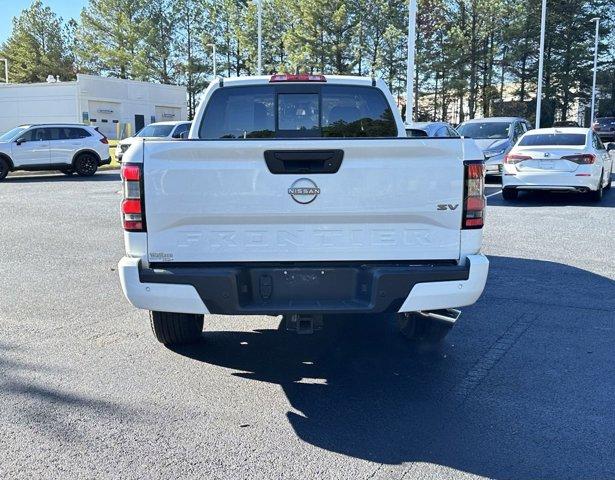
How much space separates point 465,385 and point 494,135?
14333 millimetres

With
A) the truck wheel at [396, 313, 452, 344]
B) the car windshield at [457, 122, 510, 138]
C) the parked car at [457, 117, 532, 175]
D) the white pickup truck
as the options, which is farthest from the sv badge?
the car windshield at [457, 122, 510, 138]

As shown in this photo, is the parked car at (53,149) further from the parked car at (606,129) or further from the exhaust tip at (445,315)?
the parked car at (606,129)

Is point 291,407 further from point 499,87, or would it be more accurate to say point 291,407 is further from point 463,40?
point 499,87

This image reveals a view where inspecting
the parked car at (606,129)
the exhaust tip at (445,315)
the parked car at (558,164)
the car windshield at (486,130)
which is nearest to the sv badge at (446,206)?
the exhaust tip at (445,315)

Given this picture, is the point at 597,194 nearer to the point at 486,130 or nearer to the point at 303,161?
the point at 486,130

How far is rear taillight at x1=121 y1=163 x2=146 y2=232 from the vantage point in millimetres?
3766

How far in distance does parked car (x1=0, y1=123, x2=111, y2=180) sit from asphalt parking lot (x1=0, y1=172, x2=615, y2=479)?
577 inches

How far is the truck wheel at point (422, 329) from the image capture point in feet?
15.8

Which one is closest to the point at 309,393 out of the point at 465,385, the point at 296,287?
the point at 296,287

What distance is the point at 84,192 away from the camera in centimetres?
1631

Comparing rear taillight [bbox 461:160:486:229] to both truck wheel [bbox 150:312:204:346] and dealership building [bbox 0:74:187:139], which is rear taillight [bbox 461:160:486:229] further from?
dealership building [bbox 0:74:187:139]

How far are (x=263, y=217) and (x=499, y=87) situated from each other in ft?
189

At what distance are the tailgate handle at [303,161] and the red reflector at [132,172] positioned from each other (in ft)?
2.55

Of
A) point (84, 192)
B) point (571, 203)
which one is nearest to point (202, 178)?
point (571, 203)
